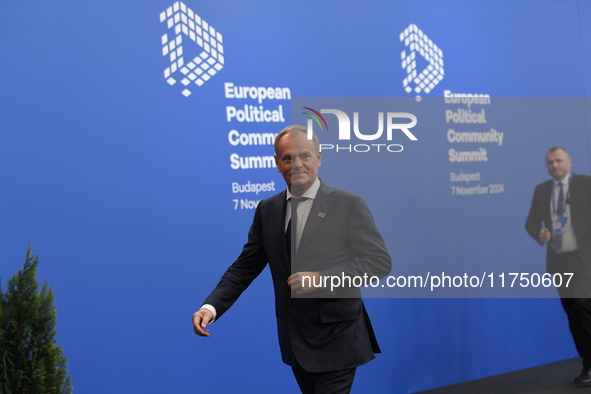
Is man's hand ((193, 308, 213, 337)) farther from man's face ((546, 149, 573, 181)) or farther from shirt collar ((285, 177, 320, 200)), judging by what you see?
man's face ((546, 149, 573, 181))

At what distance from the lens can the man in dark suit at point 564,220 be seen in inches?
129

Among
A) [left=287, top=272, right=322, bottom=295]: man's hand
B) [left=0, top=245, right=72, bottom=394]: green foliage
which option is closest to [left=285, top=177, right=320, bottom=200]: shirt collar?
[left=287, top=272, right=322, bottom=295]: man's hand

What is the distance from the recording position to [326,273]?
2.42 m

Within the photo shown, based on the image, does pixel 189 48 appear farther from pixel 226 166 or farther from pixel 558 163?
pixel 558 163

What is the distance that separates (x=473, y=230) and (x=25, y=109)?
9.14 ft

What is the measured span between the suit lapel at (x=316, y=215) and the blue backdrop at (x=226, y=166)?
539 mm

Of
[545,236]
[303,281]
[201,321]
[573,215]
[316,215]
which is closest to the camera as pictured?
[303,281]

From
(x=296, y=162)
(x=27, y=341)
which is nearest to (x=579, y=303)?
(x=296, y=162)

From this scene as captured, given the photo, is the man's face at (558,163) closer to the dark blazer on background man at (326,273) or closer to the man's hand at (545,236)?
the man's hand at (545,236)

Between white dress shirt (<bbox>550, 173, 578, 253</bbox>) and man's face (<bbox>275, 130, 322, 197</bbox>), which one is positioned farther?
white dress shirt (<bbox>550, 173, 578, 253</bbox>)

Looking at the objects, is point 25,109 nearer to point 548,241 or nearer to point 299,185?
point 299,185

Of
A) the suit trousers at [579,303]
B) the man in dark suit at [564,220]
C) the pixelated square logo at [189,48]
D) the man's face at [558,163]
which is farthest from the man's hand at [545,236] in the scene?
the pixelated square logo at [189,48]

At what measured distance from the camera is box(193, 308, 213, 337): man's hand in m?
2.41

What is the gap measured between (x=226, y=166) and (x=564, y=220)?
204cm
